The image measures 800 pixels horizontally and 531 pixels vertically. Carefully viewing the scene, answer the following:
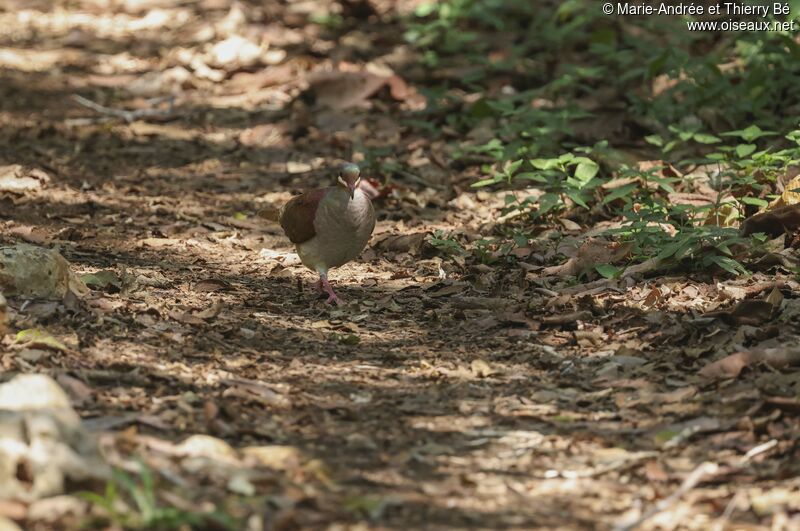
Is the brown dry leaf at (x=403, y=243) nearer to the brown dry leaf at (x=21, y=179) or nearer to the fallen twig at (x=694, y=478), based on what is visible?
the brown dry leaf at (x=21, y=179)

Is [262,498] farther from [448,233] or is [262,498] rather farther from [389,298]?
[448,233]

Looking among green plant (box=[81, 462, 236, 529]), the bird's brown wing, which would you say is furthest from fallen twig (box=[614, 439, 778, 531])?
the bird's brown wing

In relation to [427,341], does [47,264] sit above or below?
above

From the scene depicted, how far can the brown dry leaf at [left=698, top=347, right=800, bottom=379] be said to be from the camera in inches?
191

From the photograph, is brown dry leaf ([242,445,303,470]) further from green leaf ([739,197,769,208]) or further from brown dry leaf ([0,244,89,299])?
green leaf ([739,197,769,208])

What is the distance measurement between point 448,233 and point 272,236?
1292 millimetres

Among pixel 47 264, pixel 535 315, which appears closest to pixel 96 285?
pixel 47 264

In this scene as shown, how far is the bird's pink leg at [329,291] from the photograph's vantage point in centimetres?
656

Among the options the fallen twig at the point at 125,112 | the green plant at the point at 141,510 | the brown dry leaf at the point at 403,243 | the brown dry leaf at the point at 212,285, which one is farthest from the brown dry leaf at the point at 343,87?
the green plant at the point at 141,510

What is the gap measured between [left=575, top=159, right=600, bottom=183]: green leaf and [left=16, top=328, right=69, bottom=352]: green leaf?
3.63 meters

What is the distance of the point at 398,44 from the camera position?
12062 mm

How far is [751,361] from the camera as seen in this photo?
488 centimetres

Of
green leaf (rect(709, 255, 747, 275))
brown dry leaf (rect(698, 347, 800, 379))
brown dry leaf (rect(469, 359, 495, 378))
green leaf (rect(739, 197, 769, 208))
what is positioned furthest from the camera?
green leaf (rect(739, 197, 769, 208))

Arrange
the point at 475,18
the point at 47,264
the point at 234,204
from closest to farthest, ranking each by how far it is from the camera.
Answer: the point at 47,264, the point at 234,204, the point at 475,18
